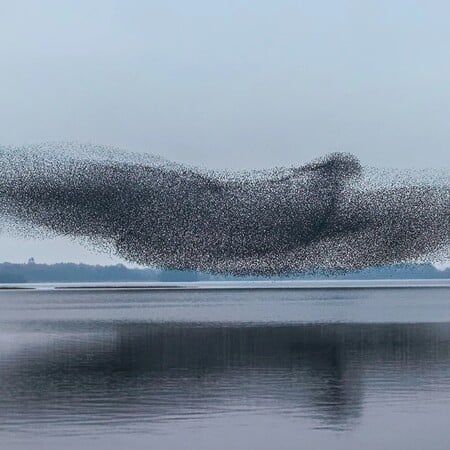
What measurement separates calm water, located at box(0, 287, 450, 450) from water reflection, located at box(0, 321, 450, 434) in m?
0.02

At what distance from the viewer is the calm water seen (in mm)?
13266

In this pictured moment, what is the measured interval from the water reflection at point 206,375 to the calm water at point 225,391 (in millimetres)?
24

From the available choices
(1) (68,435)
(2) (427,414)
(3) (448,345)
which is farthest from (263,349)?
(1) (68,435)

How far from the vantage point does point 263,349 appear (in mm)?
25859

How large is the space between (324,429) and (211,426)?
4.83 feet

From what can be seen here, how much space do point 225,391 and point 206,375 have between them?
7.98 feet

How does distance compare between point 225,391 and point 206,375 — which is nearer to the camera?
point 225,391

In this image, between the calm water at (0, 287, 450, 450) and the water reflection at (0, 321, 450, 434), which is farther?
the water reflection at (0, 321, 450, 434)

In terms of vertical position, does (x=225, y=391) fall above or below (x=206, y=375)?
below

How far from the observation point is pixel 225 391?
17.4 meters

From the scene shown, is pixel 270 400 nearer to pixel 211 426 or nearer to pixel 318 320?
Result: pixel 211 426

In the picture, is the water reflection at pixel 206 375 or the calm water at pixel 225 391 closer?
the calm water at pixel 225 391

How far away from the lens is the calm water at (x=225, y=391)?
1327 cm

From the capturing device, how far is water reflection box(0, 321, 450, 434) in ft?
50.0
